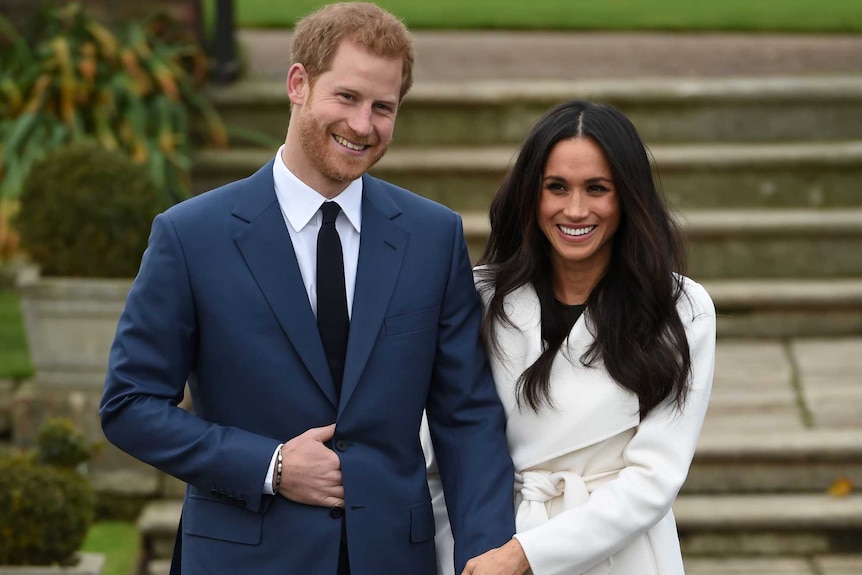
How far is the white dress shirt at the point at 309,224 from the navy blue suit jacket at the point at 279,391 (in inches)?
1.0

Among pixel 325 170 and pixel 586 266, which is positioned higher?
pixel 325 170

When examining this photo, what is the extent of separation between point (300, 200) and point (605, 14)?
266 inches

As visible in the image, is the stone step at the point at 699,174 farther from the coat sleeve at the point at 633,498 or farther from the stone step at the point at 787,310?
the coat sleeve at the point at 633,498

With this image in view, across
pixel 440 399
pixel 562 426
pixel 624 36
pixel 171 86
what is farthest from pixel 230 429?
pixel 624 36

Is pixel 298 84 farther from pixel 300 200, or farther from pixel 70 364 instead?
pixel 70 364

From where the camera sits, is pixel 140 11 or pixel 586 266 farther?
pixel 140 11

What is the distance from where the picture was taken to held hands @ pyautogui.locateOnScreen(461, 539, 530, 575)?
106 inches

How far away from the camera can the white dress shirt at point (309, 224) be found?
2729 millimetres

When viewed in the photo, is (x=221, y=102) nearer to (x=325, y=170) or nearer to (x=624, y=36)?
(x=624, y=36)

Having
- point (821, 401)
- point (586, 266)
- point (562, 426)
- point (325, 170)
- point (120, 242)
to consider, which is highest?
point (325, 170)

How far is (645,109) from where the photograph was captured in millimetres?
6707

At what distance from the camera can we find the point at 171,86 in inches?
250

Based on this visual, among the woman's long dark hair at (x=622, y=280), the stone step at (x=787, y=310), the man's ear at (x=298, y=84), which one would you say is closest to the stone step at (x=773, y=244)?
the stone step at (x=787, y=310)

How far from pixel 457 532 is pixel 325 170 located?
2.59ft
